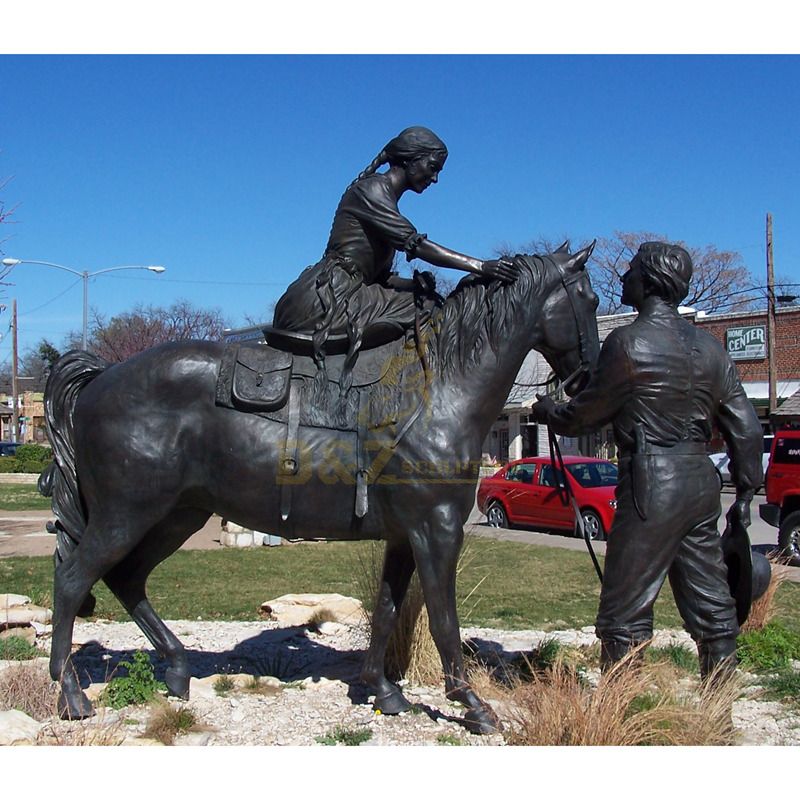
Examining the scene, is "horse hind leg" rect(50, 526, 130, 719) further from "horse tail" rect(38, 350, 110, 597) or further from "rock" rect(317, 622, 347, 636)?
"rock" rect(317, 622, 347, 636)

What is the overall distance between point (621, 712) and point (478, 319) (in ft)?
7.06

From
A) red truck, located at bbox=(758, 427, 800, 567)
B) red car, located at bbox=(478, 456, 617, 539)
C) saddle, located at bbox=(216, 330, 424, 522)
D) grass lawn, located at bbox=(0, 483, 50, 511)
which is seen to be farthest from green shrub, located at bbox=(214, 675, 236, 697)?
grass lawn, located at bbox=(0, 483, 50, 511)

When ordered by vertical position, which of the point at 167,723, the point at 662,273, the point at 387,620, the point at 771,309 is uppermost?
the point at 771,309

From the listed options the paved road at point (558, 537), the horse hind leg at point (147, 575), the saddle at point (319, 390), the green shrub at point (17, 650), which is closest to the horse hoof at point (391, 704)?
the saddle at point (319, 390)

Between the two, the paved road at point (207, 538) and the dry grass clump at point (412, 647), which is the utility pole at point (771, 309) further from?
the dry grass clump at point (412, 647)

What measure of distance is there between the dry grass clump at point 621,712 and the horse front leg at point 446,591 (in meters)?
0.31

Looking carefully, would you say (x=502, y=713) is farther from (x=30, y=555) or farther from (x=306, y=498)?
(x=30, y=555)

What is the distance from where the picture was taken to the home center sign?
3038cm

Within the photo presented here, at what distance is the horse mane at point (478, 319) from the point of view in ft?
15.6

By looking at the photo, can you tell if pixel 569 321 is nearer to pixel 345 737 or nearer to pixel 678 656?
pixel 345 737

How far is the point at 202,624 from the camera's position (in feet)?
25.2

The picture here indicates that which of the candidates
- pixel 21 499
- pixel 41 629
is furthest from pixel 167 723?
pixel 21 499

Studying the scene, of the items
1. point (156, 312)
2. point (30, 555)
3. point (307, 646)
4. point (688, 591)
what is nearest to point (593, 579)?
point (307, 646)

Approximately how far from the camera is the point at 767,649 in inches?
242
